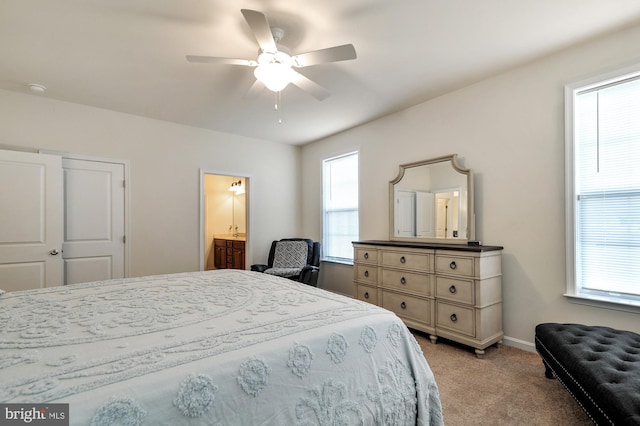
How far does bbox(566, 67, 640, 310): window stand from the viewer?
223 cm

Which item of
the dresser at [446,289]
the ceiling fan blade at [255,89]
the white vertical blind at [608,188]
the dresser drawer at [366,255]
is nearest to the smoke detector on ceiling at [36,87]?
the ceiling fan blade at [255,89]

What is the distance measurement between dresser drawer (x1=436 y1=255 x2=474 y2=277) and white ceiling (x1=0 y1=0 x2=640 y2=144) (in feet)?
5.79

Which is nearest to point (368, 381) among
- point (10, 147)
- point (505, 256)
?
point (505, 256)

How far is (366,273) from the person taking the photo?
3613mm

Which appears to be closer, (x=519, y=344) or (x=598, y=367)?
(x=598, y=367)

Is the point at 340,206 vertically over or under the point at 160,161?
under

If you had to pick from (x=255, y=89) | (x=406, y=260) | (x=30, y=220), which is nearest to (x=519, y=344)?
(x=406, y=260)

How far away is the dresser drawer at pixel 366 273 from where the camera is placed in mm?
3490

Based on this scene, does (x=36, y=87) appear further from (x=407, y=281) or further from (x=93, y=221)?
(x=407, y=281)

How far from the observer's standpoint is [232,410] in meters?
0.92

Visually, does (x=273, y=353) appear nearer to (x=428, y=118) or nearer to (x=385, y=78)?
(x=385, y=78)

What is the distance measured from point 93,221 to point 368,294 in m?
3.43

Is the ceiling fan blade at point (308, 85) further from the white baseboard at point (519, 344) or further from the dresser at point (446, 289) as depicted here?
the white baseboard at point (519, 344)

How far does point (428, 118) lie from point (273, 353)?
3.25m
